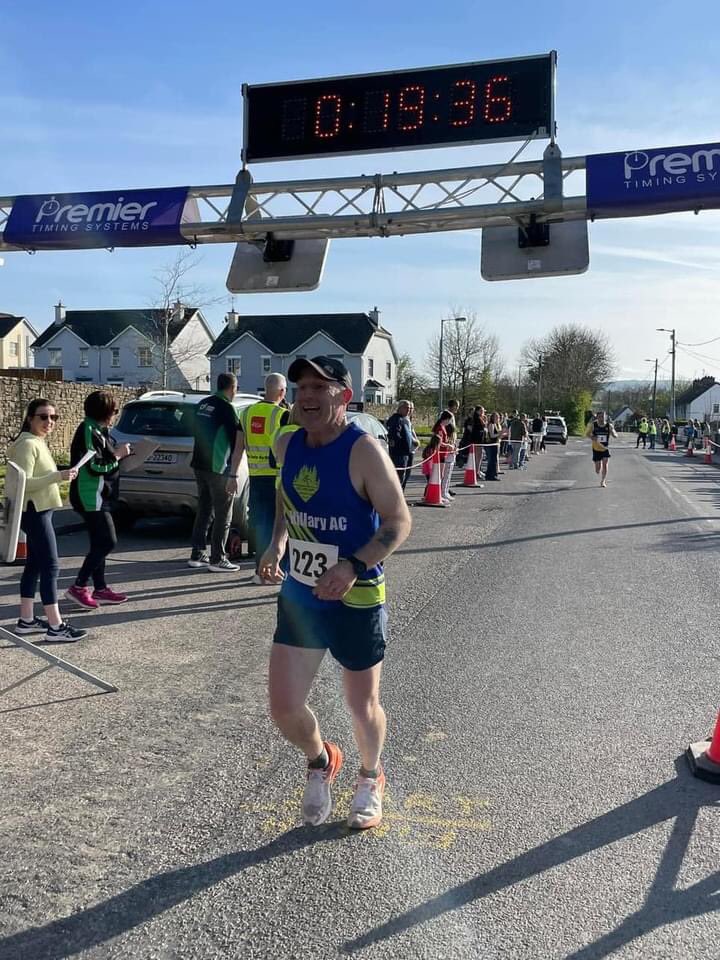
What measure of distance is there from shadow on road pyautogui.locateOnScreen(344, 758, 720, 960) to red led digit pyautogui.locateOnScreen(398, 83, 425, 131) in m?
9.11

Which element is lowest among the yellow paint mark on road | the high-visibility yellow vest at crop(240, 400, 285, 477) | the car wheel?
the yellow paint mark on road

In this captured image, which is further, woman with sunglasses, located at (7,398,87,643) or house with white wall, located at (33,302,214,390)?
house with white wall, located at (33,302,214,390)

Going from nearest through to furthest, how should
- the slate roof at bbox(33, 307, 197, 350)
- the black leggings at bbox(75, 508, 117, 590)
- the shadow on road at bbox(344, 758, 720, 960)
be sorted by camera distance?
the shadow on road at bbox(344, 758, 720, 960), the black leggings at bbox(75, 508, 117, 590), the slate roof at bbox(33, 307, 197, 350)

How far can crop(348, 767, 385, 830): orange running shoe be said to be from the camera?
10.9 ft

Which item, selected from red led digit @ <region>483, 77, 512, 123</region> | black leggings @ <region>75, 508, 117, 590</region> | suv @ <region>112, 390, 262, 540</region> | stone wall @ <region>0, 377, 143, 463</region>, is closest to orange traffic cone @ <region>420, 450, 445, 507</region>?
suv @ <region>112, 390, 262, 540</region>

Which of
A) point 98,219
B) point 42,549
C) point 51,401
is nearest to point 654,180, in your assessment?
point 98,219

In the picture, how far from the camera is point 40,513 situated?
18.8 ft

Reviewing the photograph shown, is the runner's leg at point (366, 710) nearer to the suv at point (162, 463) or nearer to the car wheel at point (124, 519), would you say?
the suv at point (162, 463)

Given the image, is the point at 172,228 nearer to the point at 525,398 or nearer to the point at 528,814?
the point at 528,814

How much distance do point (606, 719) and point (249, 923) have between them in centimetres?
255

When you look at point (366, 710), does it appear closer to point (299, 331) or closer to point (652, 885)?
point (652, 885)

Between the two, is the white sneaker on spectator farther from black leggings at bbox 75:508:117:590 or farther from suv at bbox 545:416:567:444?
suv at bbox 545:416:567:444

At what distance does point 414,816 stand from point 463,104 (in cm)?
939

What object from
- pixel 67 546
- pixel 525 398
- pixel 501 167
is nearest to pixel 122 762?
pixel 67 546
